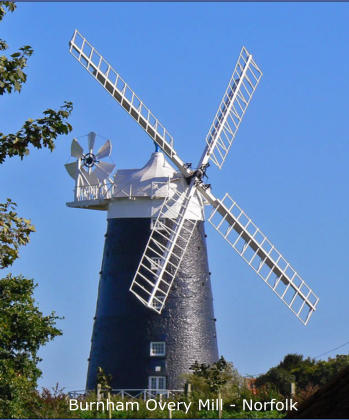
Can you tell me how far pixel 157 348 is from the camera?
3014 cm

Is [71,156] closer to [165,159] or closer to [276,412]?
[165,159]

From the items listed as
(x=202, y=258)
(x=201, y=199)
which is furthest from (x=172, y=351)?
(x=201, y=199)

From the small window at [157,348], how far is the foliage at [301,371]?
604cm

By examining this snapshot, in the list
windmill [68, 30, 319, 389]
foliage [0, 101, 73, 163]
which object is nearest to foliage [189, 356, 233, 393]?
windmill [68, 30, 319, 389]

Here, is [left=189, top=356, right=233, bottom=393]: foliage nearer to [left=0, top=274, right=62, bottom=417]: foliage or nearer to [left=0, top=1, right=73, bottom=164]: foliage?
[left=0, top=274, right=62, bottom=417]: foliage

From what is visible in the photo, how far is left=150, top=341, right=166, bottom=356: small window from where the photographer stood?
30109mm

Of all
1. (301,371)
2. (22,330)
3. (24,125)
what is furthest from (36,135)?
(301,371)

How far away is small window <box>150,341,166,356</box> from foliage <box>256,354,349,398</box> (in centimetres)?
604

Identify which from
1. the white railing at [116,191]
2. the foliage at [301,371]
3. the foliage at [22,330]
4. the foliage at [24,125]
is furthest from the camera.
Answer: the foliage at [301,371]

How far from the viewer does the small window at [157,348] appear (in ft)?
98.8

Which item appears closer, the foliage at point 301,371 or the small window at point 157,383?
the small window at point 157,383

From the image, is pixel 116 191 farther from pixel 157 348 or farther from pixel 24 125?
pixel 24 125

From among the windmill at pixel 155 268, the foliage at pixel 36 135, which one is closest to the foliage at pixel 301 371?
the windmill at pixel 155 268

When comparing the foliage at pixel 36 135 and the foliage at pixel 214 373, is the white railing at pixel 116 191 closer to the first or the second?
the foliage at pixel 214 373
